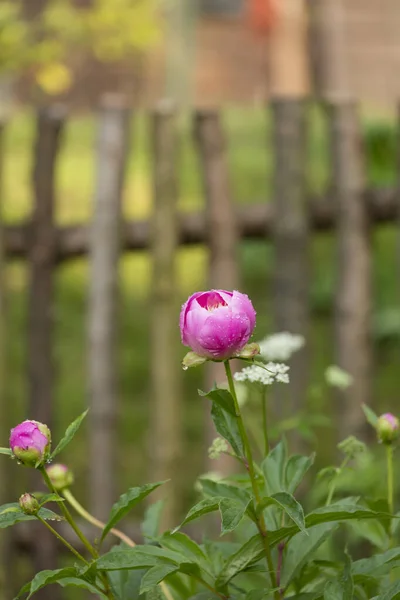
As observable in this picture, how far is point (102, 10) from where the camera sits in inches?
191

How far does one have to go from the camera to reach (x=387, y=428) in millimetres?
989

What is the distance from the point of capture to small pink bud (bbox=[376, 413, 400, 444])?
0.99m

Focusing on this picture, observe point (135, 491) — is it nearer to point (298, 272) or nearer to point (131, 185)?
point (298, 272)

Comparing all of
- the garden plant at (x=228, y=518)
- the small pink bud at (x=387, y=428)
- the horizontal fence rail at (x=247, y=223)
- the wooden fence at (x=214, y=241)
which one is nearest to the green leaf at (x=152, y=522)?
the garden plant at (x=228, y=518)

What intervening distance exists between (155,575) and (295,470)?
0.18 m

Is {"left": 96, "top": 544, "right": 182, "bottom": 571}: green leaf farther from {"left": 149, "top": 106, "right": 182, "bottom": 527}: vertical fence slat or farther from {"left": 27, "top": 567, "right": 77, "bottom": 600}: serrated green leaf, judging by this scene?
{"left": 149, "top": 106, "right": 182, "bottom": 527}: vertical fence slat

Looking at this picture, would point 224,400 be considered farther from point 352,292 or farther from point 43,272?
point 43,272

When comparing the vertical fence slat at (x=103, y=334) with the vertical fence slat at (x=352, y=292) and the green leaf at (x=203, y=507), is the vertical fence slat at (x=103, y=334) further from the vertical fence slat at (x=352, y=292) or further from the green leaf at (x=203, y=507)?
the green leaf at (x=203, y=507)

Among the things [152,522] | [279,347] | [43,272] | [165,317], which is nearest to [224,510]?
[152,522]

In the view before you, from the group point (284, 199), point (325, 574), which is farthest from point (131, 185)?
point (325, 574)

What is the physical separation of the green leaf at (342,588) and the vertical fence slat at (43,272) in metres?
2.29

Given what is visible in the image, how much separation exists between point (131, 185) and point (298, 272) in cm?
409

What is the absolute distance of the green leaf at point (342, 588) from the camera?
2.70 feet

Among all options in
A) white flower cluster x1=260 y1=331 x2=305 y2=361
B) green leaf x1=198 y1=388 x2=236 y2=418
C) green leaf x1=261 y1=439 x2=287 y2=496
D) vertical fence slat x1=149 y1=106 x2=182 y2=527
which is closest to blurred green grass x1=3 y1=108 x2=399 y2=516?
vertical fence slat x1=149 y1=106 x2=182 y2=527
